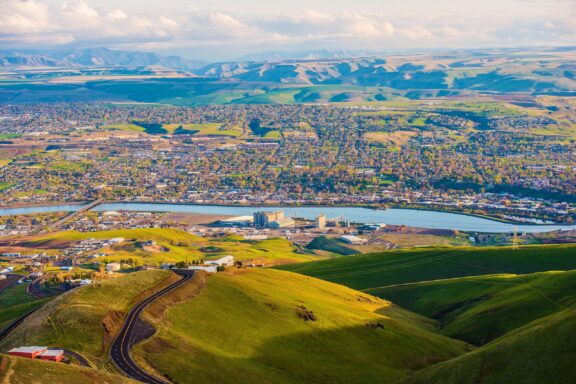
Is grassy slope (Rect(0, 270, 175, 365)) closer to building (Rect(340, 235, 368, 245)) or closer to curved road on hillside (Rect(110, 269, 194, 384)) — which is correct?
curved road on hillside (Rect(110, 269, 194, 384))

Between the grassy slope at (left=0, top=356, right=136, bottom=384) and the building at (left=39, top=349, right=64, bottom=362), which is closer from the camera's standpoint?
the grassy slope at (left=0, top=356, right=136, bottom=384)

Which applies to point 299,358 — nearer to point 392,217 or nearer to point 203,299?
point 203,299

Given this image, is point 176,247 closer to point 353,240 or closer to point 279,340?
point 353,240

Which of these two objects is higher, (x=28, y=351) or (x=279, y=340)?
(x=28, y=351)

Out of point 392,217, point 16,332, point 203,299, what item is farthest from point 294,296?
point 392,217

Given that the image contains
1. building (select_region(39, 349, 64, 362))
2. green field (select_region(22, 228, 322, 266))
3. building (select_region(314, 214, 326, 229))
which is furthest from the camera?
building (select_region(314, 214, 326, 229))

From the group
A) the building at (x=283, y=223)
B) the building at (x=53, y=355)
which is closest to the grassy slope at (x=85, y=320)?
the building at (x=53, y=355)

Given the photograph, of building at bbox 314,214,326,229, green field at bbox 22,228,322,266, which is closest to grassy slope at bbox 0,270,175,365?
green field at bbox 22,228,322,266

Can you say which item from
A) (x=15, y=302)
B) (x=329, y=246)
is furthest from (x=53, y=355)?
(x=329, y=246)
